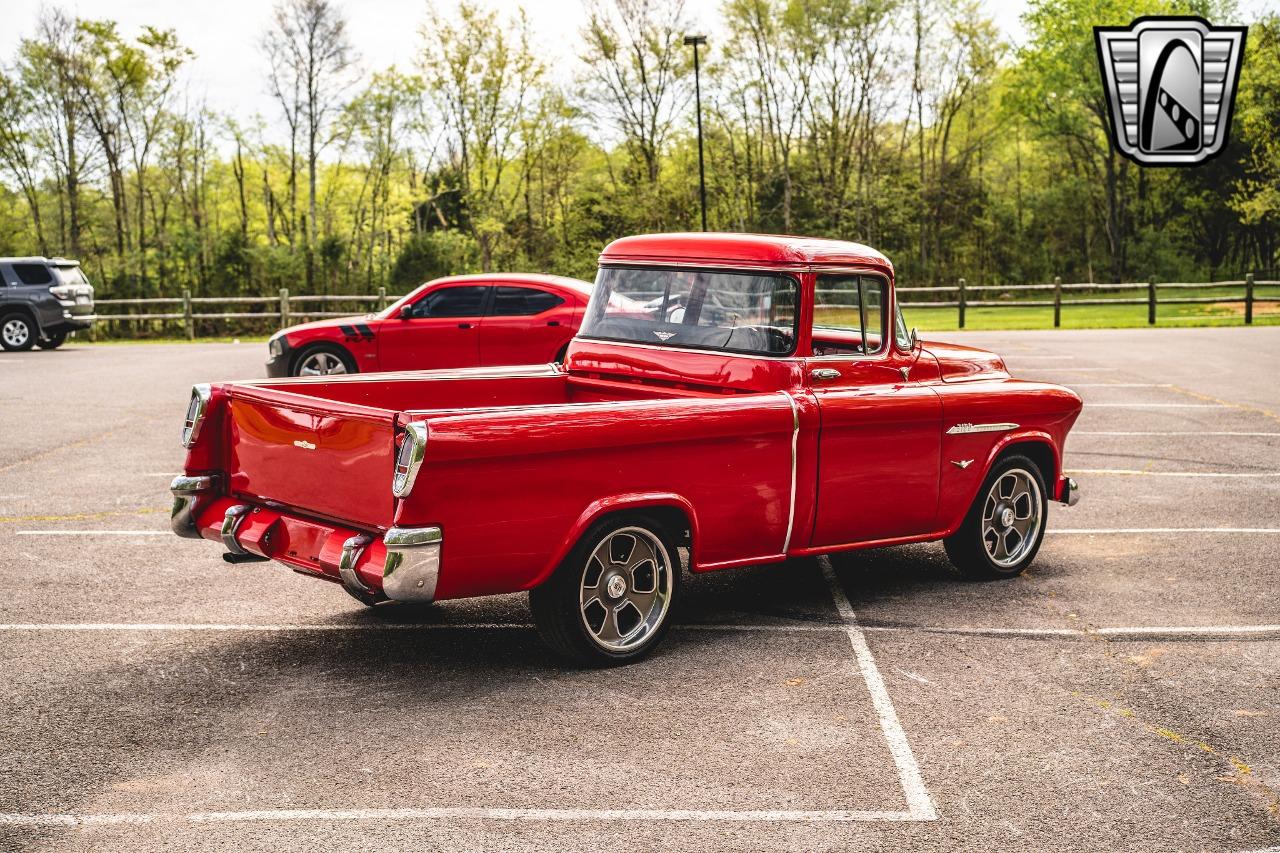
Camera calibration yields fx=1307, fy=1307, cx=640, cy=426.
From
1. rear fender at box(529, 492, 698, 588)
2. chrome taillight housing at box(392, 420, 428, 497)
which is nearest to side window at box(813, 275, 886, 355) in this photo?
rear fender at box(529, 492, 698, 588)

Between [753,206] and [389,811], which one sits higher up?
[753,206]

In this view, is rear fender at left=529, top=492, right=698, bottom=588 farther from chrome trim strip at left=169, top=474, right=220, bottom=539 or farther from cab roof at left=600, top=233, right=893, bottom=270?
chrome trim strip at left=169, top=474, right=220, bottom=539

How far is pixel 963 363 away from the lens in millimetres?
7352

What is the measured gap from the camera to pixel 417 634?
6.17 meters

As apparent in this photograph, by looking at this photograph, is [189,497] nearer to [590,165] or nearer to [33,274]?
[33,274]

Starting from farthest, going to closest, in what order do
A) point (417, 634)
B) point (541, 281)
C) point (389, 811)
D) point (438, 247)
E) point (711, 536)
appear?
point (438, 247) → point (541, 281) → point (417, 634) → point (711, 536) → point (389, 811)

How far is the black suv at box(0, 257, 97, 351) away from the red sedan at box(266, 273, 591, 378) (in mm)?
12675

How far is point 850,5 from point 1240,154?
1833 centimetres

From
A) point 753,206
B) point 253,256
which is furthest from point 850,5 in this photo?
point 253,256

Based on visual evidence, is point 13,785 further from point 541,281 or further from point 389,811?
point 541,281

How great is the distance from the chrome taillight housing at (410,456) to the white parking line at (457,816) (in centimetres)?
119

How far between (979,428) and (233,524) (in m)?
3.72

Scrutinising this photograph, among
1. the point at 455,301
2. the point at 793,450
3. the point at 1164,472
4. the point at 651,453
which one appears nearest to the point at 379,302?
the point at 455,301

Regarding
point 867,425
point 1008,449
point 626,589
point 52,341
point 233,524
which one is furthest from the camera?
point 52,341
